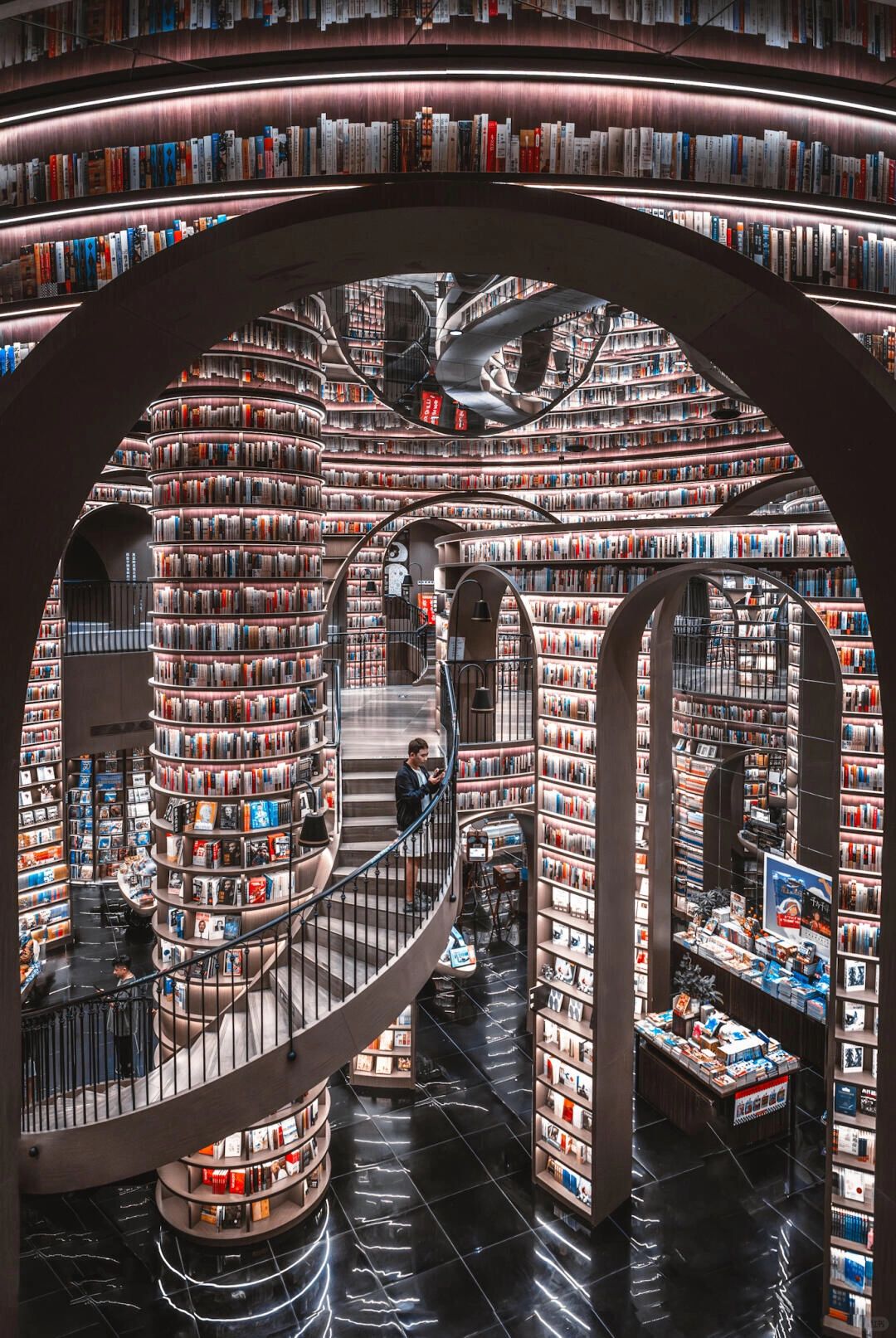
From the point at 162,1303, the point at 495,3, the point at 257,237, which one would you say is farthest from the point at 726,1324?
the point at 495,3

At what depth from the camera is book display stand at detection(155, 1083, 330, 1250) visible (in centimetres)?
613

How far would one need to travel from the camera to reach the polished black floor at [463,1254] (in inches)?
214

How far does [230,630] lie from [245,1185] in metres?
4.30

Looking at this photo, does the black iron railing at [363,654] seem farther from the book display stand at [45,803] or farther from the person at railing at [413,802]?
the person at railing at [413,802]

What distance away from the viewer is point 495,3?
230cm

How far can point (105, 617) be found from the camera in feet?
48.2

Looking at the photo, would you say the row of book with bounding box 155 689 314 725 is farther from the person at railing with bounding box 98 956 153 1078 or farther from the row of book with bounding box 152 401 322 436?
the row of book with bounding box 152 401 322 436

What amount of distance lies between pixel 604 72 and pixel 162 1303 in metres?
7.39

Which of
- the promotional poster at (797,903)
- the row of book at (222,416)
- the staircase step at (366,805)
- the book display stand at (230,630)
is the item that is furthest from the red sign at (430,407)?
the promotional poster at (797,903)

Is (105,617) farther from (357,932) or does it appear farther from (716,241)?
(716,241)

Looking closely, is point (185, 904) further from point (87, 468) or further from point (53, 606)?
point (53, 606)

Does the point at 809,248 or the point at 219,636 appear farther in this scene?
the point at 219,636

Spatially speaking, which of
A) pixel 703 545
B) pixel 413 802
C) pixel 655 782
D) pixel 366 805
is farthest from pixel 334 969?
pixel 655 782

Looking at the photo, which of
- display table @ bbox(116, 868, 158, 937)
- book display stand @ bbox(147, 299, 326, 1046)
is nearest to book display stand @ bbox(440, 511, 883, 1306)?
book display stand @ bbox(147, 299, 326, 1046)
